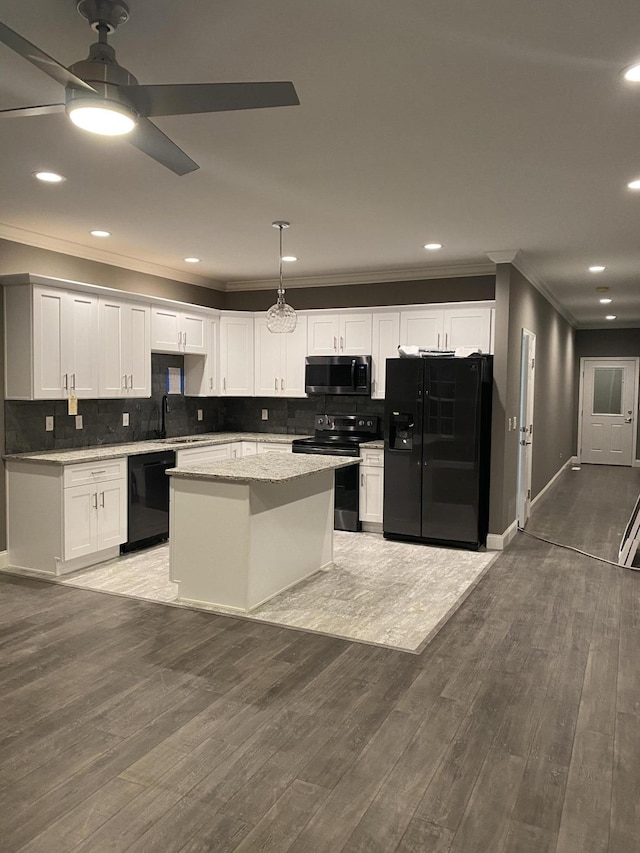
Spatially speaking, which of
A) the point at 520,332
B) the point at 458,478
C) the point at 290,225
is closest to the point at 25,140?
the point at 290,225

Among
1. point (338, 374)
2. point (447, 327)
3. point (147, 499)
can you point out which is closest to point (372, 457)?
point (338, 374)

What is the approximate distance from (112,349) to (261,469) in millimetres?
2092

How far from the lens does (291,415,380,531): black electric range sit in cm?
643

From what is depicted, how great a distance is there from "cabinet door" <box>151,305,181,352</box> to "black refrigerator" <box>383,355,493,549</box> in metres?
2.13

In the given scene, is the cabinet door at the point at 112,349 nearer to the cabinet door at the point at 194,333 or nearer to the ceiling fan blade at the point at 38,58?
the cabinet door at the point at 194,333

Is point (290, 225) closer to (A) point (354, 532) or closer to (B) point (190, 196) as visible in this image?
(B) point (190, 196)

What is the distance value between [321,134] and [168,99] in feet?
4.12

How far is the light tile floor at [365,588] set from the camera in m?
3.96

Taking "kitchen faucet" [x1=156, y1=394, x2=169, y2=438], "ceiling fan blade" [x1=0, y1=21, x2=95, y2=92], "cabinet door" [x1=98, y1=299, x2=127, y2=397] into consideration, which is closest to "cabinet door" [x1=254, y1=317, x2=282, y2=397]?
"kitchen faucet" [x1=156, y1=394, x2=169, y2=438]

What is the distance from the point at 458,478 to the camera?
5.78m

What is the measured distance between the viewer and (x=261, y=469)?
4.35 metres

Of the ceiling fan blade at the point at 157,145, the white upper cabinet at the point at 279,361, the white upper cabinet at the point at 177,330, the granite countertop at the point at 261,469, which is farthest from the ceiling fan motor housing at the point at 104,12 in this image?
the white upper cabinet at the point at 279,361

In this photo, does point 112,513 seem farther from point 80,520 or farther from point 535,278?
point 535,278

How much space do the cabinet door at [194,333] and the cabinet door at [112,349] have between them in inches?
35.7
